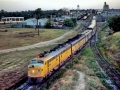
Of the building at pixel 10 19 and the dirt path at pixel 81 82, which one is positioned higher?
the building at pixel 10 19

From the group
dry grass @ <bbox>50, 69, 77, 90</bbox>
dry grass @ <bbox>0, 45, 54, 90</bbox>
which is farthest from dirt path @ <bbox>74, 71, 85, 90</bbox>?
dry grass @ <bbox>0, 45, 54, 90</bbox>

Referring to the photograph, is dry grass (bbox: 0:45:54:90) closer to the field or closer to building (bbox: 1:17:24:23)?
the field

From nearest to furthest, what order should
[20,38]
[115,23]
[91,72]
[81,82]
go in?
[81,82] < [91,72] < [20,38] < [115,23]

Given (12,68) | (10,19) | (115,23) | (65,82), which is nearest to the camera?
(65,82)

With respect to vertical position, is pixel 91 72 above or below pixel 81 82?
below

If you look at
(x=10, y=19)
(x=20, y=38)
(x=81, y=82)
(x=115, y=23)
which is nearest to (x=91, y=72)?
(x=81, y=82)

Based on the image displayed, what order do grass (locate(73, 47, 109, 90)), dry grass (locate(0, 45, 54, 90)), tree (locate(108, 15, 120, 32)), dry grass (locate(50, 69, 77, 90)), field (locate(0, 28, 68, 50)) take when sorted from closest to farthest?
dry grass (locate(50, 69, 77, 90)), grass (locate(73, 47, 109, 90)), dry grass (locate(0, 45, 54, 90)), field (locate(0, 28, 68, 50)), tree (locate(108, 15, 120, 32))

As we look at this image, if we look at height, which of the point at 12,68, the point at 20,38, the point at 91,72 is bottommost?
the point at 12,68

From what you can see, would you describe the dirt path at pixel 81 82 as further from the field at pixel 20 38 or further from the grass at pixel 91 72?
the field at pixel 20 38

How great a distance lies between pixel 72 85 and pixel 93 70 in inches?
343

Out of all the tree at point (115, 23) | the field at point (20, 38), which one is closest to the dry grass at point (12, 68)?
the field at point (20, 38)

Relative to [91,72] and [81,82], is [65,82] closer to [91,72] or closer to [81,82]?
[81,82]

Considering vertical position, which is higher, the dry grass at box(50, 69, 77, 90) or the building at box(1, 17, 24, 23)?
the building at box(1, 17, 24, 23)

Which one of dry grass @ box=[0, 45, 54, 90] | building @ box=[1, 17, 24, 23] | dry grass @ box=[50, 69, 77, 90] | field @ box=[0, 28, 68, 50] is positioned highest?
building @ box=[1, 17, 24, 23]
